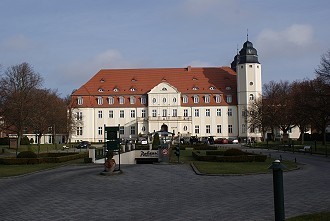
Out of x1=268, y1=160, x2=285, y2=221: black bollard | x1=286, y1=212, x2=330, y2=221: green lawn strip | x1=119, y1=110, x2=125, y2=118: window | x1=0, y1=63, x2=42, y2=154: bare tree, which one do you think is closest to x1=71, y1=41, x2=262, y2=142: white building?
x1=119, y1=110, x2=125, y2=118: window

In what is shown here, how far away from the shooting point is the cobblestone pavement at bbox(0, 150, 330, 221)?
11742 mm

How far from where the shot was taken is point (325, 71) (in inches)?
1788

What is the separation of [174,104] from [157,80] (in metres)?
7.28

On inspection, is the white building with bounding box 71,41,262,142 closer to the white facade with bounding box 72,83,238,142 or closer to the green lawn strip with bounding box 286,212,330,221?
the white facade with bounding box 72,83,238,142

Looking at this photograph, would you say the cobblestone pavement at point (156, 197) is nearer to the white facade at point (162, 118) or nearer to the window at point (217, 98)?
the white facade at point (162, 118)

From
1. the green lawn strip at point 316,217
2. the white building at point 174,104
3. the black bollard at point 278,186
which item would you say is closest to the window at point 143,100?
the white building at point 174,104

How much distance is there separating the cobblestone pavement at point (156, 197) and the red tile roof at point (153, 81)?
70472 mm

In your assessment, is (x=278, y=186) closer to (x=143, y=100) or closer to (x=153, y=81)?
(x=143, y=100)

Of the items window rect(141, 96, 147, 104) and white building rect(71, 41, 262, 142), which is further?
window rect(141, 96, 147, 104)

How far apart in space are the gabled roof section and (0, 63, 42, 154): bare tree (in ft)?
101

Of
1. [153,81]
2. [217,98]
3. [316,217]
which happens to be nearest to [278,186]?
[316,217]

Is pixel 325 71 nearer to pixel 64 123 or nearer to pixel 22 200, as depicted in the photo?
pixel 22 200

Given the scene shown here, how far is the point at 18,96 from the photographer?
2237 inches

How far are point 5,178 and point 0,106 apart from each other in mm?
33309
